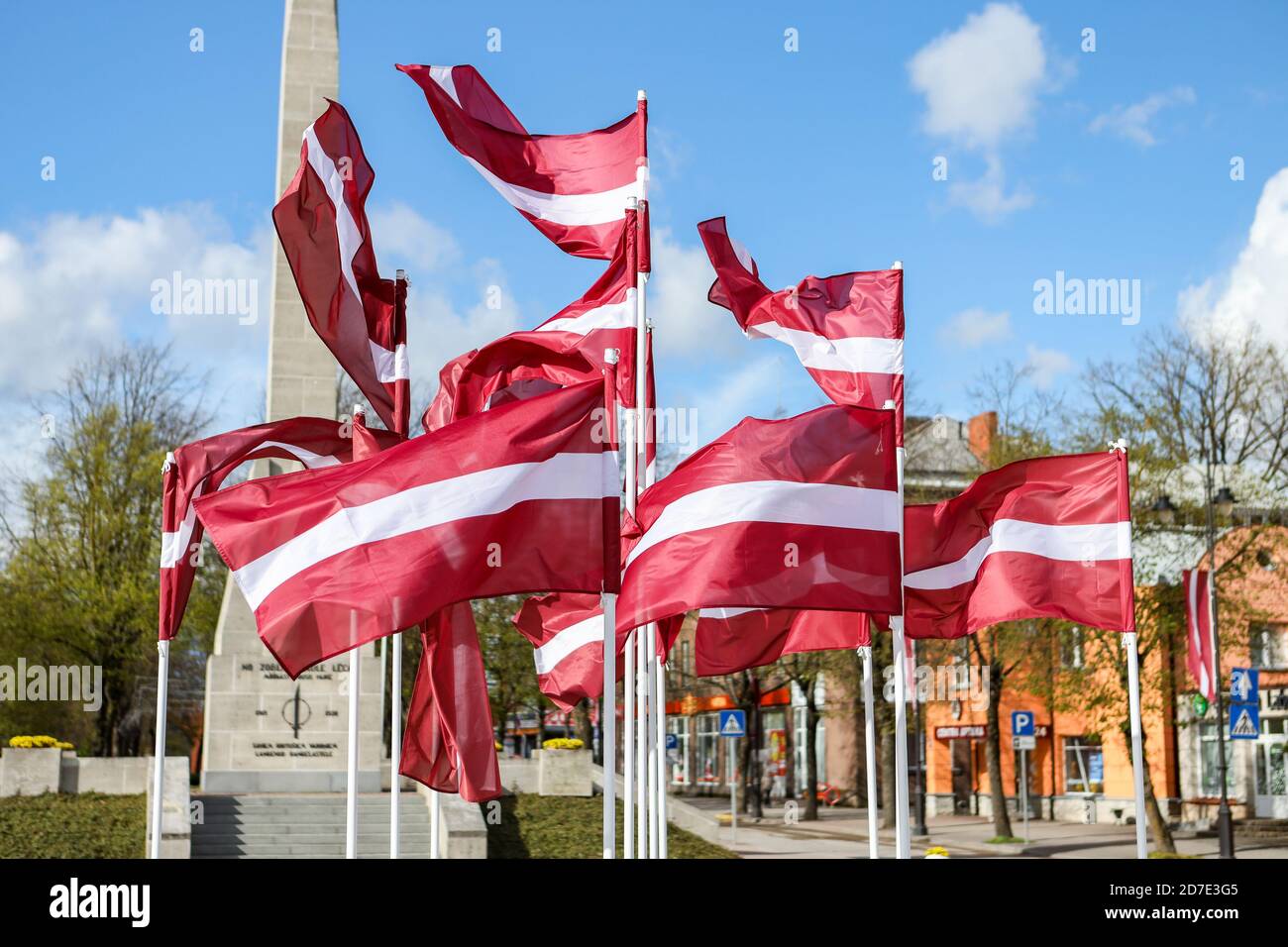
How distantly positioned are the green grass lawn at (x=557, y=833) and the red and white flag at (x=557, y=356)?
507 inches

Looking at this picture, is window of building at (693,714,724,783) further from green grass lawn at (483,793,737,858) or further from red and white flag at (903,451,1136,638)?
red and white flag at (903,451,1136,638)

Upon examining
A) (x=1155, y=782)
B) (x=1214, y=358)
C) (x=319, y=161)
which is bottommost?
(x=1155, y=782)

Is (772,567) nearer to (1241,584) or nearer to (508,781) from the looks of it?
(508,781)

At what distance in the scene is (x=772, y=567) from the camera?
426 inches

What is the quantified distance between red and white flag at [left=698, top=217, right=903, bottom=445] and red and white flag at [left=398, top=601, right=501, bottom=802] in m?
4.23

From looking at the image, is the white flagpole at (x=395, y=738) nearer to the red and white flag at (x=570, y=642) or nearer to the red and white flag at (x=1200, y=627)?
the red and white flag at (x=570, y=642)

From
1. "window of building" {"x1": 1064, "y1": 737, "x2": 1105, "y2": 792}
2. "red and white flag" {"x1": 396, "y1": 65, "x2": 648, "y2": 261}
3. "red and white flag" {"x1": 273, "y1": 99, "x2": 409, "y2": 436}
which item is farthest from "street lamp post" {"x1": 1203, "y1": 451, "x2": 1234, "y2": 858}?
"red and white flag" {"x1": 273, "y1": 99, "x2": 409, "y2": 436}

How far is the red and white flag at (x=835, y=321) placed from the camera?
1348 cm

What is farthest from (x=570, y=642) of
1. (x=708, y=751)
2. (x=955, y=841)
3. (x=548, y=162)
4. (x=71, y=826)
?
(x=708, y=751)

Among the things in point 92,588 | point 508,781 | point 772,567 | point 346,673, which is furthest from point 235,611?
point 772,567

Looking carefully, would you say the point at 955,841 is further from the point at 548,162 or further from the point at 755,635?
the point at 548,162

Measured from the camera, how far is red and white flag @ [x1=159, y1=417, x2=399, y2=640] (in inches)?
519

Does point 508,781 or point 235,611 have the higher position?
point 235,611
